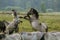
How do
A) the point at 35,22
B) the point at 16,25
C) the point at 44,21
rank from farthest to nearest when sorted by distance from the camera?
the point at 44,21 < the point at 35,22 < the point at 16,25

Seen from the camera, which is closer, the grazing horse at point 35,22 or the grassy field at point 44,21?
the grazing horse at point 35,22

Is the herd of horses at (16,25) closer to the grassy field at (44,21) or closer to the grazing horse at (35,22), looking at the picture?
the grazing horse at (35,22)

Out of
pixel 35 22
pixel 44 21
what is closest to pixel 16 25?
pixel 35 22

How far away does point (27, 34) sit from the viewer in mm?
9289

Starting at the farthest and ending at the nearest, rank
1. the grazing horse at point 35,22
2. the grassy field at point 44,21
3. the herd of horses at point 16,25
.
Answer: the grassy field at point 44,21 < the grazing horse at point 35,22 < the herd of horses at point 16,25

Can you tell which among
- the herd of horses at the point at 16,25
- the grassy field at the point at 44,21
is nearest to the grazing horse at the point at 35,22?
the herd of horses at the point at 16,25

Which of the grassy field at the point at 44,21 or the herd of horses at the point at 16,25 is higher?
the herd of horses at the point at 16,25

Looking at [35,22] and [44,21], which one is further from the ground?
[35,22]

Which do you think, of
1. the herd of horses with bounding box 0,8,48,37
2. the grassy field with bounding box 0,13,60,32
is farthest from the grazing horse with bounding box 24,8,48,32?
the grassy field with bounding box 0,13,60,32

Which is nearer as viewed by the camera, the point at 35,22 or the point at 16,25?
the point at 16,25

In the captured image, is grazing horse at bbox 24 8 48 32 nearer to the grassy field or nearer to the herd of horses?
the herd of horses

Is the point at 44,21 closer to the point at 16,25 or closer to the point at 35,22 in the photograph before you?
the point at 35,22

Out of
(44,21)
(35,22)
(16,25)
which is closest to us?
(16,25)

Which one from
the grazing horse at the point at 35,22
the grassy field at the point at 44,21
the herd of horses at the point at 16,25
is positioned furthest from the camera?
the grassy field at the point at 44,21
